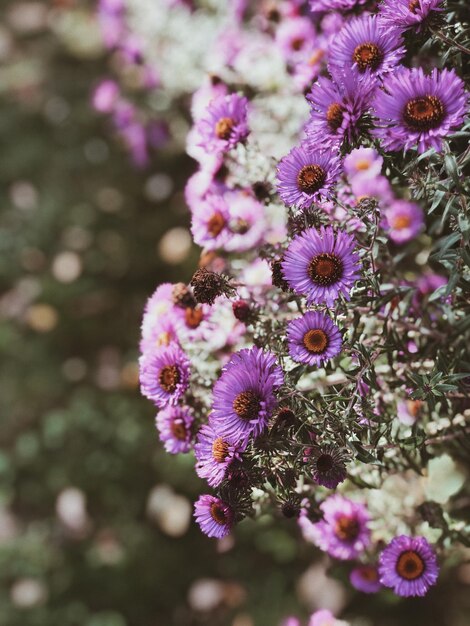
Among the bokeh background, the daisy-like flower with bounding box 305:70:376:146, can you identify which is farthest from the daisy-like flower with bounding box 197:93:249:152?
the bokeh background

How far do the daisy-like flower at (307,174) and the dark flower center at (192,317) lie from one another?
253mm

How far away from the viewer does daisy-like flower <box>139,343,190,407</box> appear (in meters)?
0.86

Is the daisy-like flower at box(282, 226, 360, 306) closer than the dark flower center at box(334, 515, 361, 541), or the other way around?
the daisy-like flower at box(282, 226, 360, 306)

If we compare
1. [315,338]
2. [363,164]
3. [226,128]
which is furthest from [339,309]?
[363,164]

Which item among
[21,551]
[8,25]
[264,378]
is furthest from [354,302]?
[8,25]

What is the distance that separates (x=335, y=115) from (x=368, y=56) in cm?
10

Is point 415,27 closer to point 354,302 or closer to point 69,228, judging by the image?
point 354,302

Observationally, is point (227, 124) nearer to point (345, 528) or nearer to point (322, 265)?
point (322, 265)

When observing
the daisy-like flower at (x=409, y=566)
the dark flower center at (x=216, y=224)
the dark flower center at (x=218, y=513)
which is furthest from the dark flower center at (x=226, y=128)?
the daisy-like flower at (x=409, y=566)

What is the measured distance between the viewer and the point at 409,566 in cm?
87

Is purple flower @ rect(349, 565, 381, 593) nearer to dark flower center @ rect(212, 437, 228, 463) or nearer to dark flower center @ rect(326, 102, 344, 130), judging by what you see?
dark flower center @ rect(212, 437, 228, 463)

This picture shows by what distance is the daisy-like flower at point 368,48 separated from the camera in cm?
77

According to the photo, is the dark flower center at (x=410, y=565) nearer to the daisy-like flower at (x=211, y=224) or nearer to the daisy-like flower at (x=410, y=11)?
the daisy-like flower at (x=211, y=224)

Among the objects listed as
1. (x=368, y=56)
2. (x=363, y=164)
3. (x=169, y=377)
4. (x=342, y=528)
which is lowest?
(x=342, y=528)
